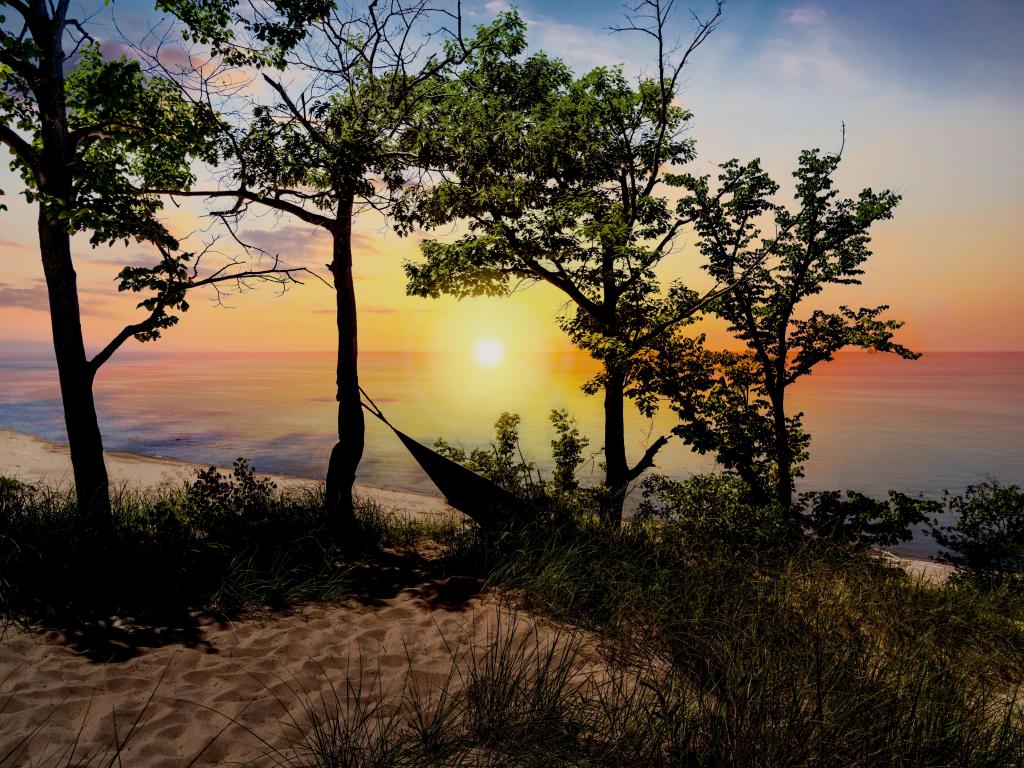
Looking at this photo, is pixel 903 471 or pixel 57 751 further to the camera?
pixel 903 471

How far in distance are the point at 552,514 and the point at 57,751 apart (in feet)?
14.2

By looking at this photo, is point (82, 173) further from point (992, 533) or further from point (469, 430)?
point (469, 430)

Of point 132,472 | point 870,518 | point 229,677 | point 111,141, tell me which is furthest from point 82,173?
point 132,472

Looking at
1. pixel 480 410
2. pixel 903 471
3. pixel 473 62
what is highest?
pixel 473 62

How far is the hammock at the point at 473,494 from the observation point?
19.8 feet

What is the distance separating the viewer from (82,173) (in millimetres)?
Answer: 5172

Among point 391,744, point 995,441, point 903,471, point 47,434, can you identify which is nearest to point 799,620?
point 391,744

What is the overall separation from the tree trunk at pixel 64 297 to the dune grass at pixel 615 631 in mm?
433

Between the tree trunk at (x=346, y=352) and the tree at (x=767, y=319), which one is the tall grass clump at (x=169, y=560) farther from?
the tree at (x=767, y=319)

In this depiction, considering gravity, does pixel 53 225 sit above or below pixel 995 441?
above

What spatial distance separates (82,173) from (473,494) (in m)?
4.91

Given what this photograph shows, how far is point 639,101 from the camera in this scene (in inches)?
392

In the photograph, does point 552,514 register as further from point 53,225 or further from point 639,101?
point 639,101

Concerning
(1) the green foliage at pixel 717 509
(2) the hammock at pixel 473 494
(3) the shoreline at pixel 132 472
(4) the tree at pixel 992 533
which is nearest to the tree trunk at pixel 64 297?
(2) the hammock at pixel 473 494
